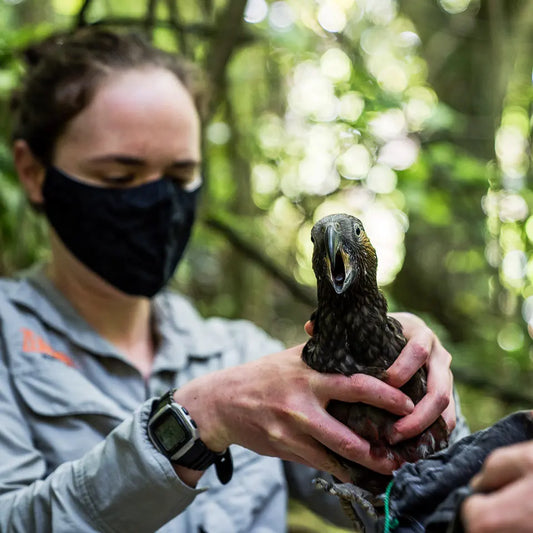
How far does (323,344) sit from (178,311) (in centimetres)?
133

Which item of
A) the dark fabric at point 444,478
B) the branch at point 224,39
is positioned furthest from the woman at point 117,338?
the branch at point 224,39

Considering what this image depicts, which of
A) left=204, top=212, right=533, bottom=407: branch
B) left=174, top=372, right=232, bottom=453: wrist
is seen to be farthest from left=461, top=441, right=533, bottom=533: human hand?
left=204, top=212, right=533, bottom=407: branch

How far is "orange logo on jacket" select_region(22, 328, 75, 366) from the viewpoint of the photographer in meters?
2.15

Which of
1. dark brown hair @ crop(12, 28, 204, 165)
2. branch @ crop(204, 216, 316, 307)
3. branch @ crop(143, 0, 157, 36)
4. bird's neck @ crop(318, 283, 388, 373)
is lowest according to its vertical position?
branch @ crop(204, 216, 316, 307)

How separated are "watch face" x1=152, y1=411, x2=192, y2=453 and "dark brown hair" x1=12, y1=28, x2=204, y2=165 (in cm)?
123

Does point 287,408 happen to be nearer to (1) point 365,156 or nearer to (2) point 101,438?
(2) point 101,438

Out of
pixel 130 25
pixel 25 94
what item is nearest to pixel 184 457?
pixel 25 94

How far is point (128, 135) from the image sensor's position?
87.9 inches

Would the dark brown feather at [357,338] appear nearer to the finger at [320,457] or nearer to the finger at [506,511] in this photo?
the finger at [320,457]

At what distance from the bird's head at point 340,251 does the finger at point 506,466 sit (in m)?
0.61

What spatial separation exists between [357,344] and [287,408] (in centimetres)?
21

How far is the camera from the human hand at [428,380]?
137 cm

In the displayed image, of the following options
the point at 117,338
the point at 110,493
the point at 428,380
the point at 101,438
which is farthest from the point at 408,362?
the point at 117,338

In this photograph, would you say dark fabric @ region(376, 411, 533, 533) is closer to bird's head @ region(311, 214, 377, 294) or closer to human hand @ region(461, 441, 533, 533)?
human hand @ region(461, 441, 533, 533)
